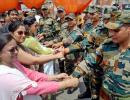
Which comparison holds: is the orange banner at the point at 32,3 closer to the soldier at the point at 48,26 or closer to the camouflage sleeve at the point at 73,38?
the soldier at the point at 48,26

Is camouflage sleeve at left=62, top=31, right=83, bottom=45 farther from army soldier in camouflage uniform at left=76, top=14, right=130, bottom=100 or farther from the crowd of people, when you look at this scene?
army soldier in camouflage uniform at left=76, top=14, right=130, bottom=100

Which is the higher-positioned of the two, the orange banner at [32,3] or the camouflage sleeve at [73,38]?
the orange banner at [32,3]

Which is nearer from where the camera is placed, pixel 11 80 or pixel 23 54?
pixel 11 80

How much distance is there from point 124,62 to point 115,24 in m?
0.42

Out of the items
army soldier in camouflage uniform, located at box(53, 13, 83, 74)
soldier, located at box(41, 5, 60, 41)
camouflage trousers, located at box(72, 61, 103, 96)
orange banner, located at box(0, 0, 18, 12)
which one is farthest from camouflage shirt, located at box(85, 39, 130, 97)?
soldier, located at box(41, 5, 60, 41)

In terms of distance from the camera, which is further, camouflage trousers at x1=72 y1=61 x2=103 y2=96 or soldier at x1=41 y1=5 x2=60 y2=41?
soldier at x1=41 y1=5 x2=60 y2=41

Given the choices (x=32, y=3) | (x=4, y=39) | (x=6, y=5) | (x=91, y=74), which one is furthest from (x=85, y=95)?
(x=4, y=39)

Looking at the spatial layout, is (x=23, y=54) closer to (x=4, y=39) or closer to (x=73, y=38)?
(x=4, y=39)

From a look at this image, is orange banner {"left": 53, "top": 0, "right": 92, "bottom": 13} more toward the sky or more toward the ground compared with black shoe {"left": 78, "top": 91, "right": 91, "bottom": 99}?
more toward the sky

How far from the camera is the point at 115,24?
4.24 meters

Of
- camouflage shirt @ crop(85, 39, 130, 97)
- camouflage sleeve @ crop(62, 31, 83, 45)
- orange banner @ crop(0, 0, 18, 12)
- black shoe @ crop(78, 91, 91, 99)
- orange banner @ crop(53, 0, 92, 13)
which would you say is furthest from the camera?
orange banner @ crop(0, 0, 18, 12)

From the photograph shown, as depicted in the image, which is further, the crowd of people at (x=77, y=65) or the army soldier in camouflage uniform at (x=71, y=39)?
the army soldier in camouflage uniform at (x=71, y=39)

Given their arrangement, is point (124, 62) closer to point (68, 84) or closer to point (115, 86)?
point (115, 86)

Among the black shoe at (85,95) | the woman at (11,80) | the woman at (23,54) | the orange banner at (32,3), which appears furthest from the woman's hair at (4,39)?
the orange banner at (32,3)
